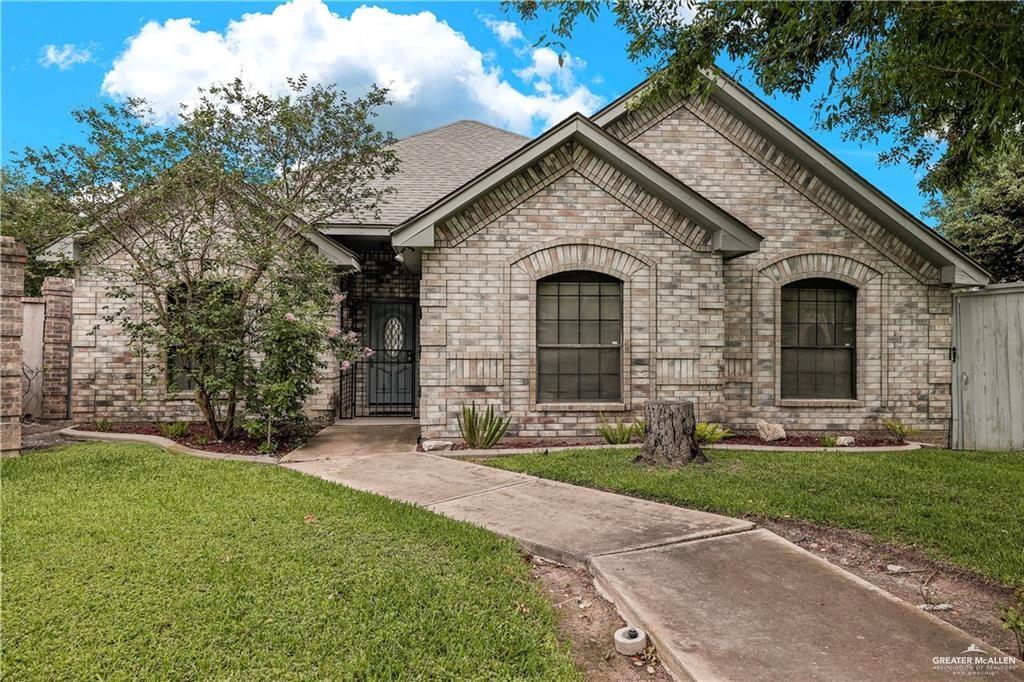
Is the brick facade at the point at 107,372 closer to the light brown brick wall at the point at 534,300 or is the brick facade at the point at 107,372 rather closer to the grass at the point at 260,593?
the light brown brick wall at the point at 534,300

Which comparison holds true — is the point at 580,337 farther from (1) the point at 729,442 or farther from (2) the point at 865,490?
(2) the point at 865,490

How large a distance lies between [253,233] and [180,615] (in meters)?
6.76

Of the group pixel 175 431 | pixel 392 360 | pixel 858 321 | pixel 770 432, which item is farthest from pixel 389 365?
pixel 858 321

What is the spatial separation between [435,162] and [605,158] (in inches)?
222

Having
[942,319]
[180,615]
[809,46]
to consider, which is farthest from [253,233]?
[942,319]

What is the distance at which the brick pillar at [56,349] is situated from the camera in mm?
9984

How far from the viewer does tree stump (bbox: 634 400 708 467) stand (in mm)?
6309

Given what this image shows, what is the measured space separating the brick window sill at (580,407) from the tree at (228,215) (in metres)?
3.02

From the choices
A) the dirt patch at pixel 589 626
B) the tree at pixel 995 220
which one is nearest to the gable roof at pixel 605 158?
the dirt patch at pixel 589 626

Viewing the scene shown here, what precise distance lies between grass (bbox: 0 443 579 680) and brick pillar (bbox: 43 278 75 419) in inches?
256

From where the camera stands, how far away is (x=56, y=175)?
7.42m

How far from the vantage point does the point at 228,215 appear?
28.2 ft

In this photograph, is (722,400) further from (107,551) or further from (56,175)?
(56,175)

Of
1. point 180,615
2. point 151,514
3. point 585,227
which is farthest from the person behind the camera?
point 585,227
